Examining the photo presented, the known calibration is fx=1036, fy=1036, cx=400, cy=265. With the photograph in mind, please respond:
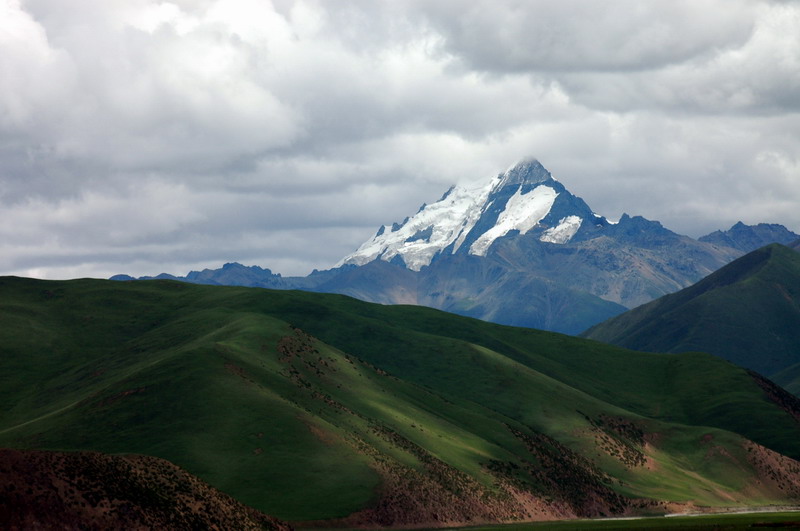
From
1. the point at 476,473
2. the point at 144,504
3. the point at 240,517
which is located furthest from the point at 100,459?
the point at 476,473

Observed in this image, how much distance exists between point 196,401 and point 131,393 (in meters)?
13.5

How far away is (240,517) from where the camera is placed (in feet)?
367

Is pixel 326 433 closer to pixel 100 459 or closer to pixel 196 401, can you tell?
pixel 196 401

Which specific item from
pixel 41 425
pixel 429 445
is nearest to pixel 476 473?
pixel 429 445

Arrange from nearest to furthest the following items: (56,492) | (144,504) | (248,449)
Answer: (56,492), (144,504), (248,449)

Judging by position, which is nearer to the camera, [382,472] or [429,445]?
[382,472]

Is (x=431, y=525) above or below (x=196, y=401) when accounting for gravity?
below

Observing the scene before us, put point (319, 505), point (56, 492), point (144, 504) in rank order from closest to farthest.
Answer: point (56, 492) < point (144, 504) < point (319, 505)

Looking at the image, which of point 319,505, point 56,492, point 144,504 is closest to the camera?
point 56,492

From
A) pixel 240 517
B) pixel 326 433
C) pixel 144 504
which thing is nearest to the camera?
pixel 144 504

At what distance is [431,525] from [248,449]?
30295mm

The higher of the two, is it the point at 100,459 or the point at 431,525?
the point at 100,459

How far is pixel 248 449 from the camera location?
159125mm

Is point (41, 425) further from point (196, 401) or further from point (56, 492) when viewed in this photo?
point (56, 492)
